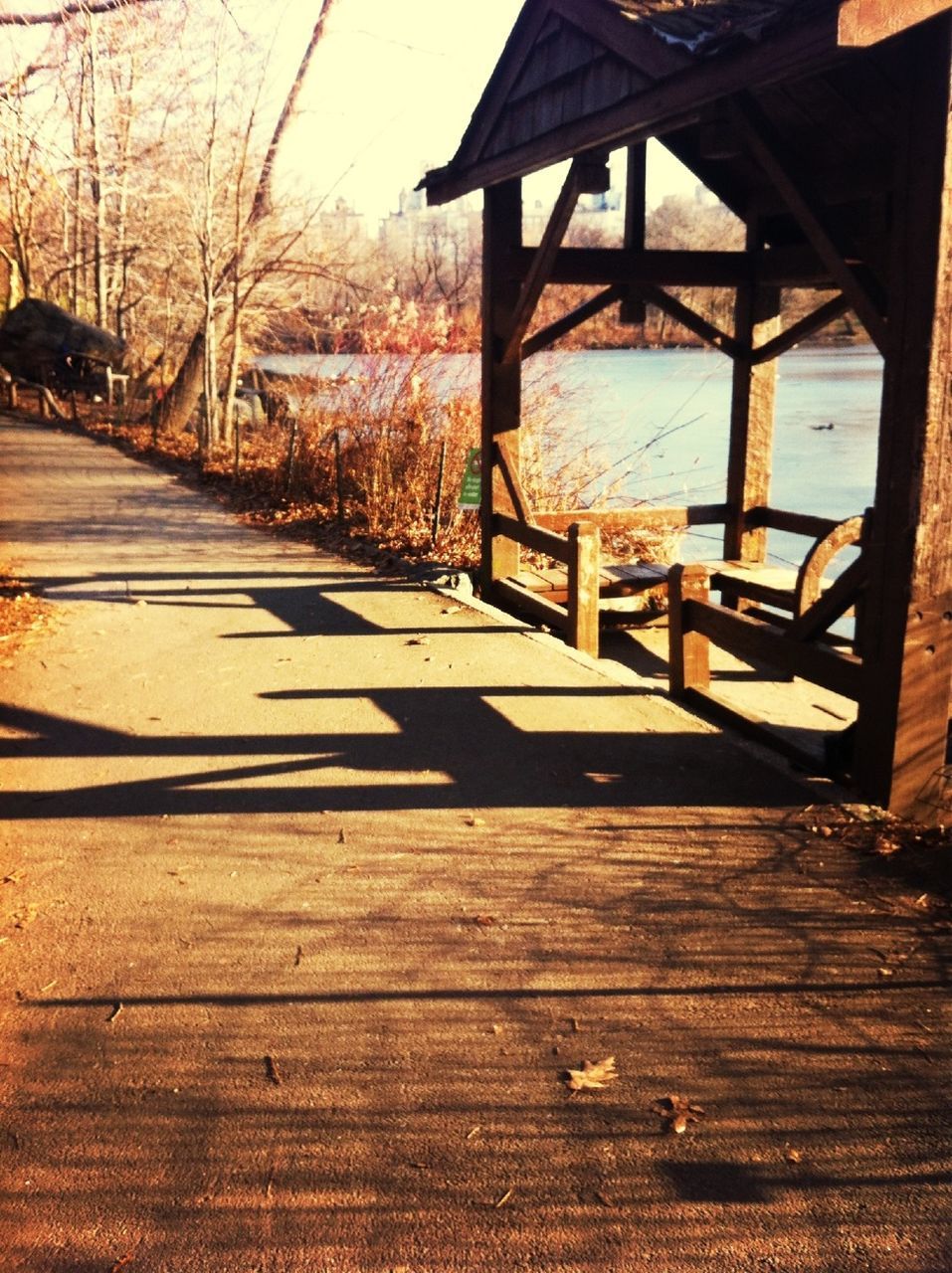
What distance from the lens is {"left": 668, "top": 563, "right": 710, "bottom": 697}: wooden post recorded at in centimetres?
720

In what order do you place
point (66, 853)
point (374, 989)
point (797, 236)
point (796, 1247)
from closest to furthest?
point (796, 1247)
point (374, 989)
point (66, 853)
point (797, 236)

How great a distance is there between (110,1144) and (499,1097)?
3.15 feet

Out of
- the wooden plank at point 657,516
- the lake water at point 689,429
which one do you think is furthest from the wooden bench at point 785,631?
the lake water at point 689,429

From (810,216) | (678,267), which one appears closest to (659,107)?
(810,216)

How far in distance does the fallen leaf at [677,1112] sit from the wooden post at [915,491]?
7.88 feet

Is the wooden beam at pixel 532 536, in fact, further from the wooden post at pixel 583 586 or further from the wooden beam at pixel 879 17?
the wooden beam at pixel 879 17

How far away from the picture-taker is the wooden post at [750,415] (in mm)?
10359

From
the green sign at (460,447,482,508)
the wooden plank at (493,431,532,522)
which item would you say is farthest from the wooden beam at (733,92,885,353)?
the green sign at (460,447,482,508)

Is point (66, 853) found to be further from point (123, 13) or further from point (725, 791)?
point (123, 13)

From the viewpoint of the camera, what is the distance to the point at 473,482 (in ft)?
33.9

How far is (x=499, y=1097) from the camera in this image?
3273 mm

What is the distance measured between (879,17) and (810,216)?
3.93ft

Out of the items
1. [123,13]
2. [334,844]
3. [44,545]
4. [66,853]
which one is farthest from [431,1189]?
[44,545]

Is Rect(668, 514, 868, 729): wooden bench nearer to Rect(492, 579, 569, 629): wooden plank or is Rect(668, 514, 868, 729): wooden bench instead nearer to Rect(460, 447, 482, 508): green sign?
Rect(492, 579, 569, 629): wooden plank
